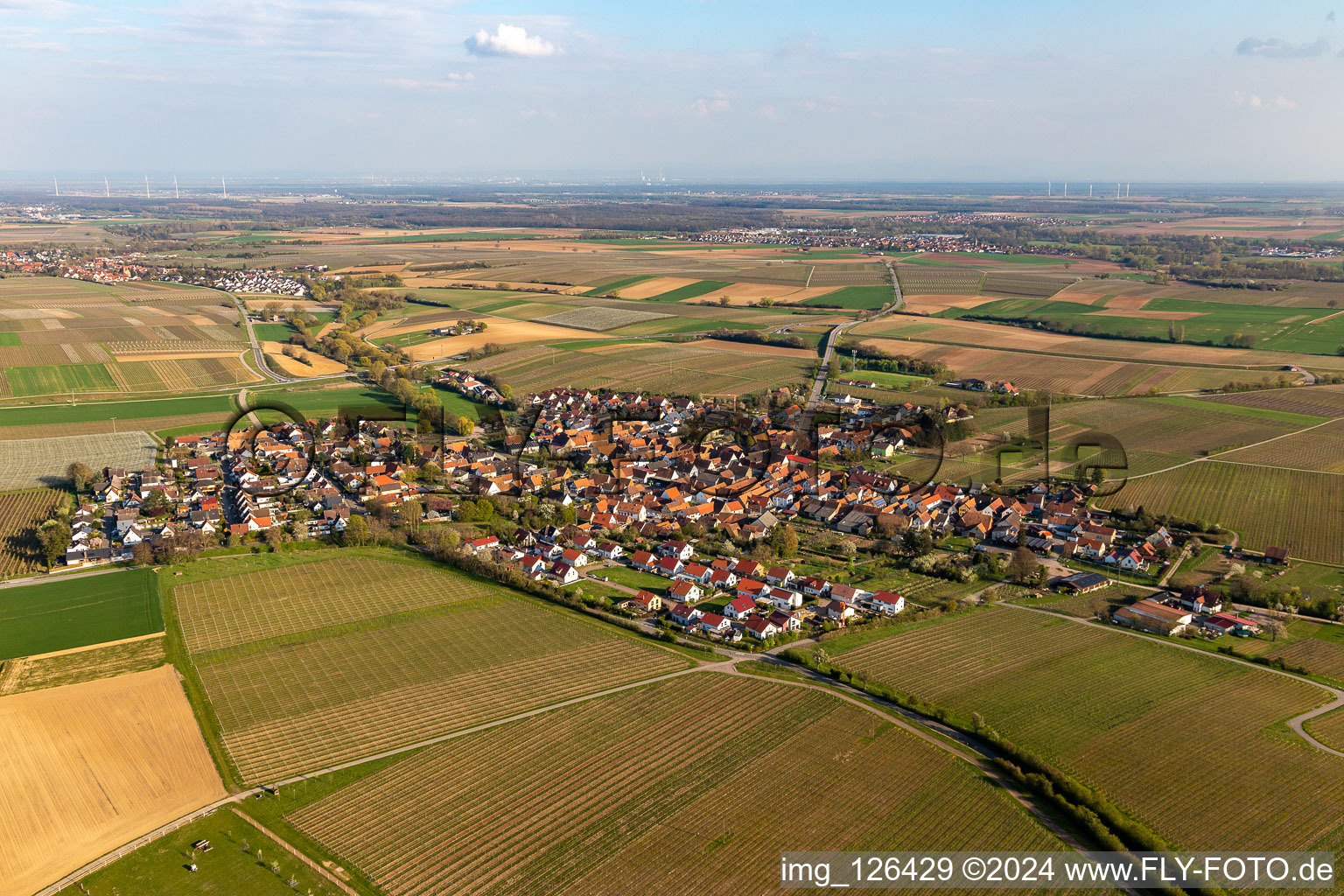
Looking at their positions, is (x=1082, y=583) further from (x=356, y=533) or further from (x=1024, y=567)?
(x=356, y=533)

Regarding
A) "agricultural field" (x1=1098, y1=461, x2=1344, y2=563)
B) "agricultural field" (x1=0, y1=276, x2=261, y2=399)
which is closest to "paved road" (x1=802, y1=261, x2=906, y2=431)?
"agricultural field" (x1=1098, y1=461, x2=1344, y2=563)

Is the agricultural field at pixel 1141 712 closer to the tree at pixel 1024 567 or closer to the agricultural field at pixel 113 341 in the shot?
the tree at pixel 1024 567

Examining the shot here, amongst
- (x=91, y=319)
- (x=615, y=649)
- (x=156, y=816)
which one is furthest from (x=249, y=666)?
(x=91, y=319)

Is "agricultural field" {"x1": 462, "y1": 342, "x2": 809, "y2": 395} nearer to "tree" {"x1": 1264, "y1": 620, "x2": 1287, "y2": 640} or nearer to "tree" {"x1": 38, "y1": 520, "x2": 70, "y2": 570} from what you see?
"tree" {"x1": 38, "y1": 520, "x2": 70, "y2": 570}

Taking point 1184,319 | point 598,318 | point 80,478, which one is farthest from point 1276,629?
point 598,318

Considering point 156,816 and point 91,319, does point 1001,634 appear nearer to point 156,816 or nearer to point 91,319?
point 156,816

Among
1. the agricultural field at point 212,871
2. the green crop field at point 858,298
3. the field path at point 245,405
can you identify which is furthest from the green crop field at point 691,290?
the agricultural field at point 212,871
